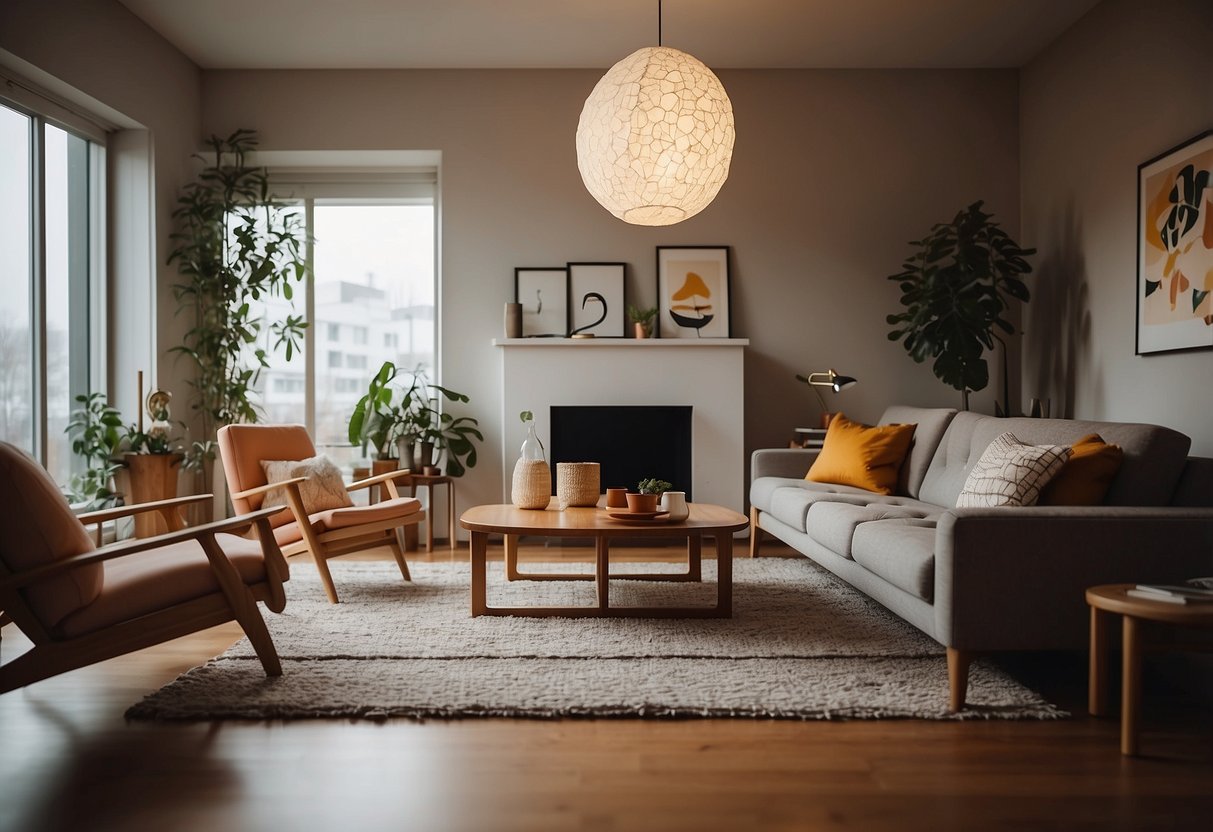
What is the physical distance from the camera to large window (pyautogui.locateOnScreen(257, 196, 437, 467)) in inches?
236

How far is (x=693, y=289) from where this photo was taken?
5.65m

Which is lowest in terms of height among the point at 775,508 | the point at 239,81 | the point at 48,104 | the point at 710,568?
the point at 710,568

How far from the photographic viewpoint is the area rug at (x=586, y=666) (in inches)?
96.5

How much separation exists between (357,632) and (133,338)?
2898mm

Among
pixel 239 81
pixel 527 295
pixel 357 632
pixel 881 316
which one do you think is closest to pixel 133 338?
pixel 239 81

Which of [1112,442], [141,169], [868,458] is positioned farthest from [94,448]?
[1112,442]

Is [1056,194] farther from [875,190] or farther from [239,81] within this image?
[239,81]

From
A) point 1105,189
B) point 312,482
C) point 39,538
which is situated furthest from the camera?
point 1105,189

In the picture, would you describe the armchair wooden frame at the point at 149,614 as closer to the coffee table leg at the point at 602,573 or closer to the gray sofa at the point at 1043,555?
the coffee table leg at the point at 602,573

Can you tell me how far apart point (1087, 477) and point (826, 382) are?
8.47 ft

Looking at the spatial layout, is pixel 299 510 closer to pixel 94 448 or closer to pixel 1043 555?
pixel 94 448

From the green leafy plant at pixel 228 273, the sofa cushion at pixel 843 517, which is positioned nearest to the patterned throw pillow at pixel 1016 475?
the sofa cushion at pixel 843 517

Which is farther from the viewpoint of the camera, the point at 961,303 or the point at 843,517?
the point at 961,303

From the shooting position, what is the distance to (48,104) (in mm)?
4434
